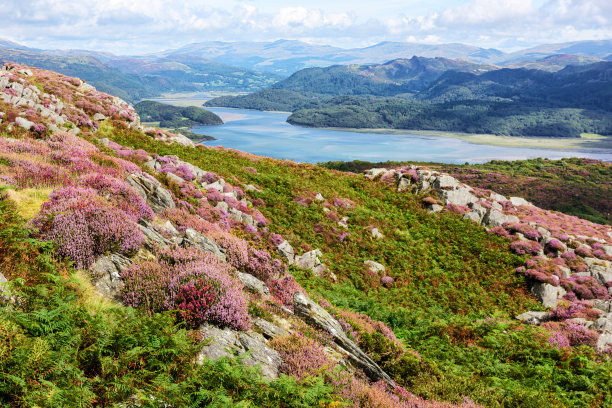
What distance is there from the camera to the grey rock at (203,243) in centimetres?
984

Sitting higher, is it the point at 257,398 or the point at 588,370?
the point at 257,398

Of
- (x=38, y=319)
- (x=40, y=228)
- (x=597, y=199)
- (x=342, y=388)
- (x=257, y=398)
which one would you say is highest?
(x=40, y=228)

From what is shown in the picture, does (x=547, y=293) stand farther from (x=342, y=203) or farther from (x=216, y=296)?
(x=216, y=296)

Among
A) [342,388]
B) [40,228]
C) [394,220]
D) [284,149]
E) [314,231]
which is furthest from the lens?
[284,149]

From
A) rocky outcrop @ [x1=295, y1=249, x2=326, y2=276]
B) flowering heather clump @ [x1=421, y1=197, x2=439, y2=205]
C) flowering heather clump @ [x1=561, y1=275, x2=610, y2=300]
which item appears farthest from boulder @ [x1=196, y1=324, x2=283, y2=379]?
flowering heather clump @ [x1=421, y1=197, x2=439, y2=205]

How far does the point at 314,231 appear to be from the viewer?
21.8 meters

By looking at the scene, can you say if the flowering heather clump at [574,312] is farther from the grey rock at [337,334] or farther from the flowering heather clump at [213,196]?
the flowering heather clump at [213,196]

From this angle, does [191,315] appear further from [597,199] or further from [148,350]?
[597,199]

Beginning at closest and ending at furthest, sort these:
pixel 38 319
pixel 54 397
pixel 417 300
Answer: pixel 54 397
pixel 38 319
pixel 417 300

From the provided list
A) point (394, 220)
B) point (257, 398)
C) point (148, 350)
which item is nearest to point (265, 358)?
point (257, 398)

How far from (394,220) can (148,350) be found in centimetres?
2267

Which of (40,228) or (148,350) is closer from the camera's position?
(148,350)

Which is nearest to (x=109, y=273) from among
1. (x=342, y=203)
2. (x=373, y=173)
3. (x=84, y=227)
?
(x=84, y=227)

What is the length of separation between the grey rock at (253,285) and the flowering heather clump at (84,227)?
2.91m
